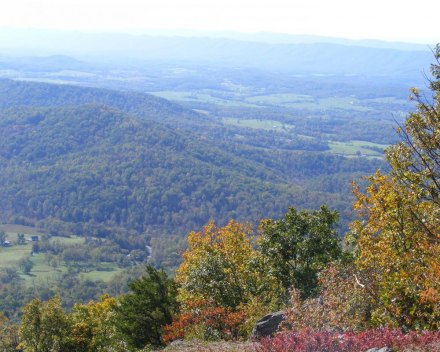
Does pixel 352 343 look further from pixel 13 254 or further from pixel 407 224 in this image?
pixel 13 254

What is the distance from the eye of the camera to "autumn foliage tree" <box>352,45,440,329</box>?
15.3 m

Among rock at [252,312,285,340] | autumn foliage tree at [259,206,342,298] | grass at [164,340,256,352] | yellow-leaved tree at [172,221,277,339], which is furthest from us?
autumn foliage tree at [259,206,342,298]

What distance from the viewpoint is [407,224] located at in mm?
16328

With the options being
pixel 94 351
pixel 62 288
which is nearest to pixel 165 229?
pixel 62 288

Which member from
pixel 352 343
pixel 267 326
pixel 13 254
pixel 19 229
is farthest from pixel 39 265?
pixel 352 343

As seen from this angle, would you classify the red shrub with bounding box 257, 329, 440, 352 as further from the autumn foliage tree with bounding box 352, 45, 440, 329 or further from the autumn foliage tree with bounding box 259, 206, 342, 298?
the autumn foliage tree with bounding box 259, 206, 342, 298

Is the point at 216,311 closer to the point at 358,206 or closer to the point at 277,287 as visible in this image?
the point at 277,287

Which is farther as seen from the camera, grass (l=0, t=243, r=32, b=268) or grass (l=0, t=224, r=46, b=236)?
grass (l=0, t=224, r=46, b=236)

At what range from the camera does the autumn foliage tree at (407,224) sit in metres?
15.3

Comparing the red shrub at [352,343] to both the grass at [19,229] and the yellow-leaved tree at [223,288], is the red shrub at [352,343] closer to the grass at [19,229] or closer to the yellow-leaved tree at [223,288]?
the yellow-leaved tree at [223,288]

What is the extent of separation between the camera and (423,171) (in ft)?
50.4

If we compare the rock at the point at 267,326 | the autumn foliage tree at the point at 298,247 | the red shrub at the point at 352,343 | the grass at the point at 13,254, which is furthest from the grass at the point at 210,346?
the grass at the point at 13,254

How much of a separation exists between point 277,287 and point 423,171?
1400 centimetres

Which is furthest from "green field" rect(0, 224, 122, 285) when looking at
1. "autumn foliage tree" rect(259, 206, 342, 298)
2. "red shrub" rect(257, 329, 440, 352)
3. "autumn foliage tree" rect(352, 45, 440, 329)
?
"red shrub" rect(257, 329, 440, 352)
